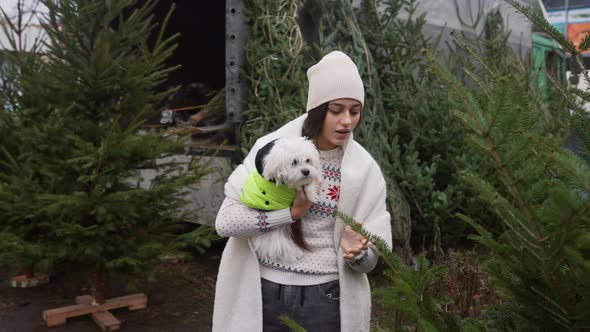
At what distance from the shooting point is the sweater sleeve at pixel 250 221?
2.27 m

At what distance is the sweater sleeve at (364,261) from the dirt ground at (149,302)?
2653mm

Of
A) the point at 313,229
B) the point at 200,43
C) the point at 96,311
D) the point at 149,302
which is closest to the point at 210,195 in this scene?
the point at 149,302

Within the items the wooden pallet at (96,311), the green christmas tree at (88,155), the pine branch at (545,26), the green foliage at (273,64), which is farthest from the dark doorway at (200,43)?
the pine branch at (545,26)

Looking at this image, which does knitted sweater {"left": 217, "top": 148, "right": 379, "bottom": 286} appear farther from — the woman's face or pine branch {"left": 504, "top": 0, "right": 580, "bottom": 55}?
pine branch {"left": 504, "top": 0, "right": 580, "bottom": 55}

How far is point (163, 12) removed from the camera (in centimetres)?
773

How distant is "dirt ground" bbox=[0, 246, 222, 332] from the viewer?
185 inches

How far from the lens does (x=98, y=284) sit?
4777 millimetres

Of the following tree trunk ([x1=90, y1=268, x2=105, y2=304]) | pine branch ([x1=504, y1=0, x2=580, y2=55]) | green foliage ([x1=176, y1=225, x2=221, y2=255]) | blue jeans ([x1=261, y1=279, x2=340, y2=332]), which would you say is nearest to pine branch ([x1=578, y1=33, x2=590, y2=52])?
pine branch ([x1=504, y1=0, x2=580, y2=55])

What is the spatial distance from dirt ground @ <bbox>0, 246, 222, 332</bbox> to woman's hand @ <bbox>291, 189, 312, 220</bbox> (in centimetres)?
269

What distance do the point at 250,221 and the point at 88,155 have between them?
7.77 feet

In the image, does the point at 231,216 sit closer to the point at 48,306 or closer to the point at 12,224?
the point at 12,224

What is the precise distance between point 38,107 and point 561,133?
4.92 metres

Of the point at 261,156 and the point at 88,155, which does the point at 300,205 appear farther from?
the point at 88,155

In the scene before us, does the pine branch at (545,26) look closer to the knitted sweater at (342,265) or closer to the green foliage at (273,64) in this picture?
the knitted sweater at (342,265)
